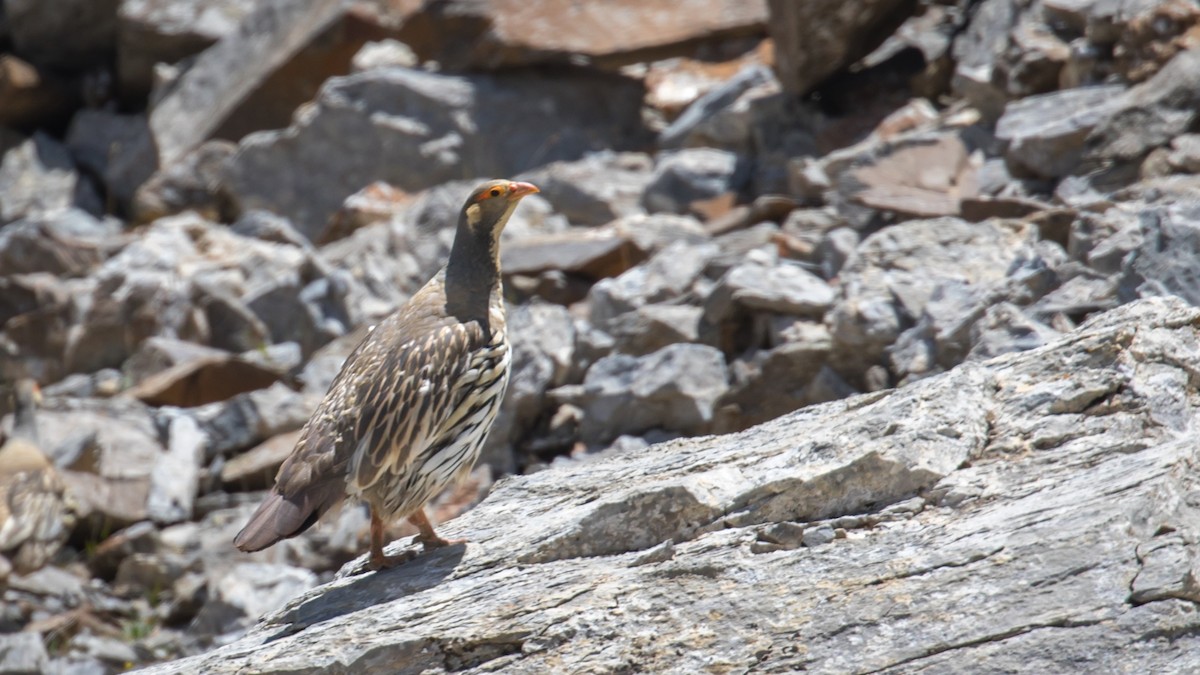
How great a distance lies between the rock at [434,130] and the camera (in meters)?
15.4

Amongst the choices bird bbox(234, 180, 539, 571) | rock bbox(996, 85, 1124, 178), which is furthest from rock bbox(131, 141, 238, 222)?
bird bbox(234, 180, 539, 571)

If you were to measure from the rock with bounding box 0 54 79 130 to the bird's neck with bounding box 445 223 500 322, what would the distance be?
15.7m

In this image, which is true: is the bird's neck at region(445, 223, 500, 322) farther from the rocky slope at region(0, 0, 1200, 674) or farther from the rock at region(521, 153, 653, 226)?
the rock at region(521, 153, 653, 226)

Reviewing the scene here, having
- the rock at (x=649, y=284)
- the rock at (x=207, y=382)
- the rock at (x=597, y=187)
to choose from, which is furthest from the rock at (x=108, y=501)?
the rock at (x=597, y=187)

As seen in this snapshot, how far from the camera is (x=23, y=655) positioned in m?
9.48

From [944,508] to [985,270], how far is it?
4968 millimetres

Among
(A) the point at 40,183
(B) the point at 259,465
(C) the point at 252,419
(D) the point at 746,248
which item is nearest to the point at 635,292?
(D) the point at 746,248

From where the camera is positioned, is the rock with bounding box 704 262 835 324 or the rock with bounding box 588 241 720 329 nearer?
the rock with bounding box 704 262 835 324

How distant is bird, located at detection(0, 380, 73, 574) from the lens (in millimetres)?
10836

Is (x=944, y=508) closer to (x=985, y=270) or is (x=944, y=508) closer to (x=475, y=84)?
(x=985, y=270)

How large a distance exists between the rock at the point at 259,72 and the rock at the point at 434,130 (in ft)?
4.48

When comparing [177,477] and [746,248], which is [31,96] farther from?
[746,248]

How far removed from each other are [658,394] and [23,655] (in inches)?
182

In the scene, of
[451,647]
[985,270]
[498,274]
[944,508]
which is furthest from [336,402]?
[985,270]
